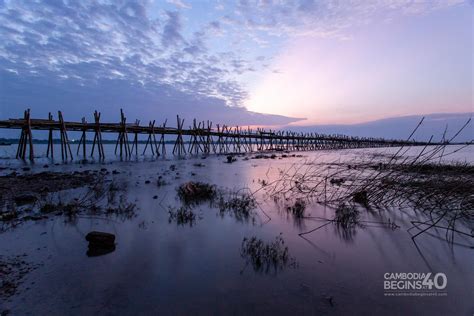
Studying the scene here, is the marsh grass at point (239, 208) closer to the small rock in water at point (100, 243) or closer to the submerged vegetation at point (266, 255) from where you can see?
the submerged vegetation at point (266, 255)

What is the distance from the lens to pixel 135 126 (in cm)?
2978

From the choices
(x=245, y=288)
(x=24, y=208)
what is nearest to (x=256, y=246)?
(x=245, y=288)

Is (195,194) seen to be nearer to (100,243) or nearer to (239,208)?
(239,208)

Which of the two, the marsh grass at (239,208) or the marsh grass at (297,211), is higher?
the marsh grass at (297,211)

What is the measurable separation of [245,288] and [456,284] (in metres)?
2.72

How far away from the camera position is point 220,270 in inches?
135

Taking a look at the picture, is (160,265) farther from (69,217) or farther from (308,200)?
(308,200)

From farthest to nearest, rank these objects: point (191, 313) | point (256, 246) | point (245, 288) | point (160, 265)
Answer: point (256, 246)
point (160, 265)
point (245, 288)
point (191, 313)
